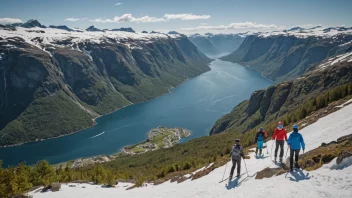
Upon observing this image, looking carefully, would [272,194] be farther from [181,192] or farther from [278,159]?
[181,192]

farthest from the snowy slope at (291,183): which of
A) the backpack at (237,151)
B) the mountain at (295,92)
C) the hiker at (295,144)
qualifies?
the mountain at (295,92)

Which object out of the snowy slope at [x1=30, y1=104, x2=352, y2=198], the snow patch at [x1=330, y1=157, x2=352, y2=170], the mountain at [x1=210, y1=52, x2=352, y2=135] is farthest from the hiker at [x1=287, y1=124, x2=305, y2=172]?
the mountain at [x1=210, y1=52, x2=352, y2=135]

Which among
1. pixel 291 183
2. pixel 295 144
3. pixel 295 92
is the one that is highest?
pixel 295 144

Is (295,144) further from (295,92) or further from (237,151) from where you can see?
(295,92)

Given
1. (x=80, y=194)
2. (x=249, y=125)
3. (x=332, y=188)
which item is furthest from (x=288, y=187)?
(x=249, y=125)

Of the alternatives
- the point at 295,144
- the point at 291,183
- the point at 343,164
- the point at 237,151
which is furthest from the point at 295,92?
the point at 291,183

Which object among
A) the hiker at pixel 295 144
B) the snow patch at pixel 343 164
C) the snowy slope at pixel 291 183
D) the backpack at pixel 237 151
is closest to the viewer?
the snowy slope at pixel 291 183

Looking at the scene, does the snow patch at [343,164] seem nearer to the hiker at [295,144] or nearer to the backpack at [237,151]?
→ the hiker at [295,144]

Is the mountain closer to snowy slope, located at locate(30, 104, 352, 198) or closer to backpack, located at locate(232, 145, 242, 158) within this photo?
snowy slope, located at locate(30, 104, 352, 198)
